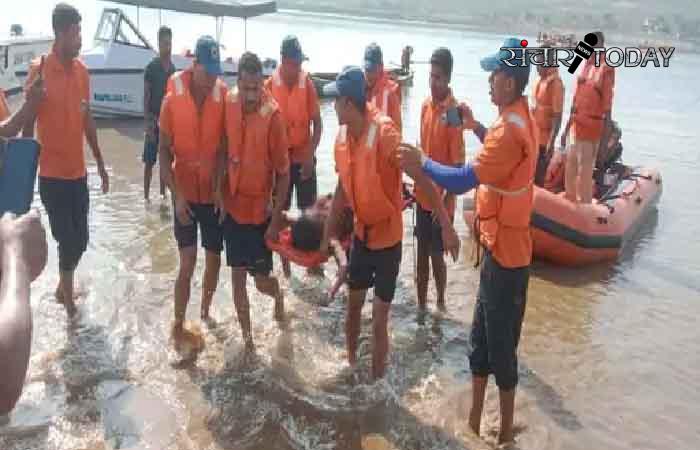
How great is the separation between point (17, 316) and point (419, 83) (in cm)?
2501

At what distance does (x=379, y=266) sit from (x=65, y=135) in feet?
8.14

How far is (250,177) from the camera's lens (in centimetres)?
475

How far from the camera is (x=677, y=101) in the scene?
2522 cm

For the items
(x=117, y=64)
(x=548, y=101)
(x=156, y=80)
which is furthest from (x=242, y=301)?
(x=117, y=64)

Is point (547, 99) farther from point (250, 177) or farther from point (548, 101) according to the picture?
point (250, 177)

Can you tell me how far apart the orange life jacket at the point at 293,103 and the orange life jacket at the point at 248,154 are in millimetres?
1341

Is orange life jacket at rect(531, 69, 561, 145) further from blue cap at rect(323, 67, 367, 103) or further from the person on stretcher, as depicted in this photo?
blue cap at rect(323, 67, 367, 103)

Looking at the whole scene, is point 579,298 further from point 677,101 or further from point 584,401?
point 677,101

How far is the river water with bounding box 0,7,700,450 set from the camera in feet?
13.9

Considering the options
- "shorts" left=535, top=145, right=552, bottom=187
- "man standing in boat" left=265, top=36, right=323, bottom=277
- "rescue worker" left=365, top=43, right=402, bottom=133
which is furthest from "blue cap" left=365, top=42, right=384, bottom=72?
"shorts" left=535, top=145, right=552, bottom=187

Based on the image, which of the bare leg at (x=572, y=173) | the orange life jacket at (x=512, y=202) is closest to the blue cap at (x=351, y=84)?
the orange life jacket at (x=512, y=202)

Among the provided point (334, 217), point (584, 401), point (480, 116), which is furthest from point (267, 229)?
point (480, 116)

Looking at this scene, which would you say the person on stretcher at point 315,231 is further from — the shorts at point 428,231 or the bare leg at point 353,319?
the shorts at point 428,231

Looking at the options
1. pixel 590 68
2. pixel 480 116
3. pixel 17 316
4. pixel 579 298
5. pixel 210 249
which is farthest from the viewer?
pixel 480 116
